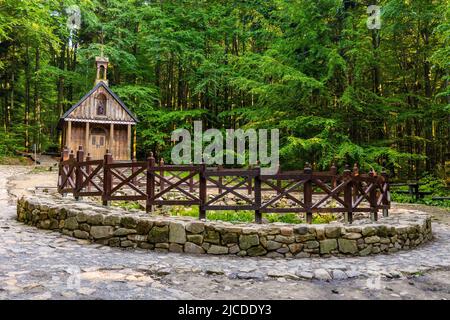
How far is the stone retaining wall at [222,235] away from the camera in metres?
6.62

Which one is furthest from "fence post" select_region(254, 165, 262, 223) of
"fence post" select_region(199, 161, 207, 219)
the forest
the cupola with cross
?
the cupola with cross

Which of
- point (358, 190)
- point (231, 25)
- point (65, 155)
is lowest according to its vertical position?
point (358, 190)

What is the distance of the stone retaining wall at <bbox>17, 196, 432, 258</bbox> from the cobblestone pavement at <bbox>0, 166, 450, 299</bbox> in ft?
0.83

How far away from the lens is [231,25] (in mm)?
27219

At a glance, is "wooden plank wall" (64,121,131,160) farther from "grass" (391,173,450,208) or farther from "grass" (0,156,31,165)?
"grass" (391,173,450,208)

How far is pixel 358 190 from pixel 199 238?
433cm

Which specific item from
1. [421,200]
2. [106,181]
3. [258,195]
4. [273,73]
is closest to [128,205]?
[106,181]

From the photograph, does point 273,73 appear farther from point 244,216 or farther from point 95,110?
point 95,110

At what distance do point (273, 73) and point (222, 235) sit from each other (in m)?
12.7

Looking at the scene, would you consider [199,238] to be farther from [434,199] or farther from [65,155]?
[434,199]

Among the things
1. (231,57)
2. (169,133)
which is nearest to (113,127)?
(169,133)

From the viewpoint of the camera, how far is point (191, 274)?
521cm

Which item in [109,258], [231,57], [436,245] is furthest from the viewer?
[231,57]

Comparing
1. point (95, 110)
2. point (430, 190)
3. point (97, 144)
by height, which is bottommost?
point (430, 190)
